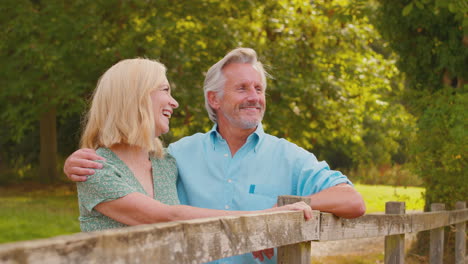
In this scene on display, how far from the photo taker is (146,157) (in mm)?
3033

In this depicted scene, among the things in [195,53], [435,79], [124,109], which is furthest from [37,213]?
[124,109]

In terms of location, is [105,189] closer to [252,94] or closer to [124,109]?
[124,109]

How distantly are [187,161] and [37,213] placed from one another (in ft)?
38.3

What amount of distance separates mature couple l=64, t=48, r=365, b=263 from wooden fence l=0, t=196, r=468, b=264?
14 centimetres

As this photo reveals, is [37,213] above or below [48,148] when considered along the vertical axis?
below

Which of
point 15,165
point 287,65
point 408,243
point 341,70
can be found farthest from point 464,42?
point 15,165

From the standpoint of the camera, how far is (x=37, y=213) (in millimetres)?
14250

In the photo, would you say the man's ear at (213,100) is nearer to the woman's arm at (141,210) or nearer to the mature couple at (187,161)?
the mature couple at (187,161)

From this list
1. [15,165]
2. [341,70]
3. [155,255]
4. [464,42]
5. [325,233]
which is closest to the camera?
[155,255]

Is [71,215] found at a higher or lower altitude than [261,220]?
lower

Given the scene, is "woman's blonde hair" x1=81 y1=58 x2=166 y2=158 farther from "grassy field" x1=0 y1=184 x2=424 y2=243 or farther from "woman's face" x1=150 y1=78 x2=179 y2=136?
"grassy field" x1=0 y1=184 x2=424 y2=243

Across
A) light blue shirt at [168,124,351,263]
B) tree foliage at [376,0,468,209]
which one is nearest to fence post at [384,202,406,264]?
light blue shirt at [168,124,351,263]

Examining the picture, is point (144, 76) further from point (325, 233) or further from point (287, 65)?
point (287, 65)

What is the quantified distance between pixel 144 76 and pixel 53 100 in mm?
11914
